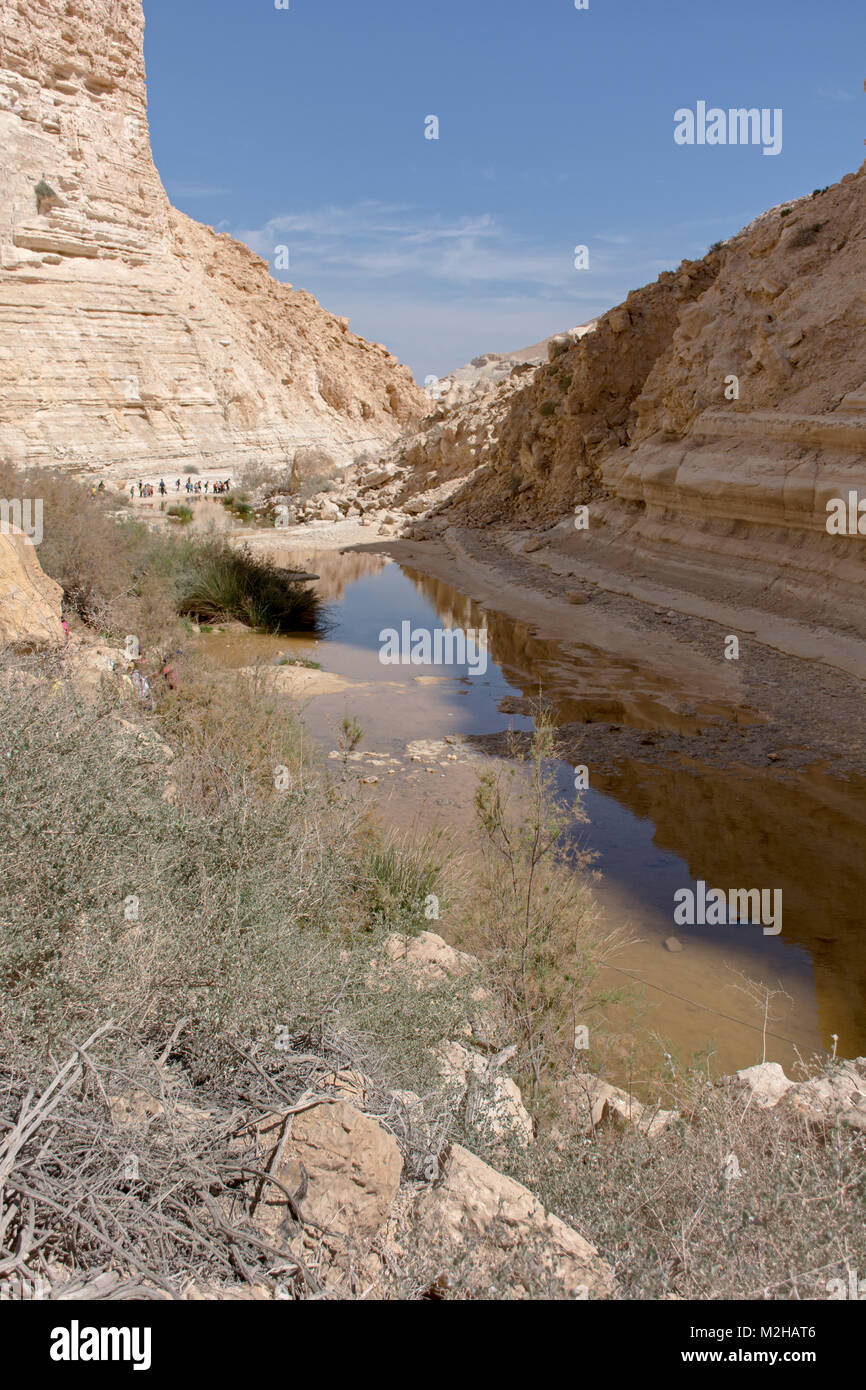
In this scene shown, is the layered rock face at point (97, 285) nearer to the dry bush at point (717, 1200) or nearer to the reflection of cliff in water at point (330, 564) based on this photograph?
the reflection of cliff in water at point (330, 564)

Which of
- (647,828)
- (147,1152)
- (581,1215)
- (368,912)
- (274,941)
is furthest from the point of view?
(647,828)

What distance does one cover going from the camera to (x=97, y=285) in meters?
29.9

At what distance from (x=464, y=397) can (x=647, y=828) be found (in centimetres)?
2973

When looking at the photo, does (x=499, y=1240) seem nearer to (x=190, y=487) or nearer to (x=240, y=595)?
(x=240, y=595)

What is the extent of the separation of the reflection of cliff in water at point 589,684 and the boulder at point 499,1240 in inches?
296

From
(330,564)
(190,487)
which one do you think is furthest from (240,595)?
(190,487)

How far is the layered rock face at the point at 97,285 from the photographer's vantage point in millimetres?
27500

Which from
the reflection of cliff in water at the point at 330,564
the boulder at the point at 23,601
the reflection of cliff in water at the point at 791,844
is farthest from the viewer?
the reflection of cliff in water at the point at 330,564

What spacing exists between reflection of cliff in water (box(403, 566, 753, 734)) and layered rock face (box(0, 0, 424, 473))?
1567 centimetres

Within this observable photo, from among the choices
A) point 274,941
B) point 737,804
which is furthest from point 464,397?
point 274,941

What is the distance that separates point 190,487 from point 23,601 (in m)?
28.2

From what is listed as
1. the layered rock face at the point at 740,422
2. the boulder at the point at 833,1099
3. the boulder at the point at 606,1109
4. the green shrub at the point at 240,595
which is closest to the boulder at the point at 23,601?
the boulder at the point at 606,1109

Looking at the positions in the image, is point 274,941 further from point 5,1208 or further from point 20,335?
point 20,335

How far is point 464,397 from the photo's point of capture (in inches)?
1325
